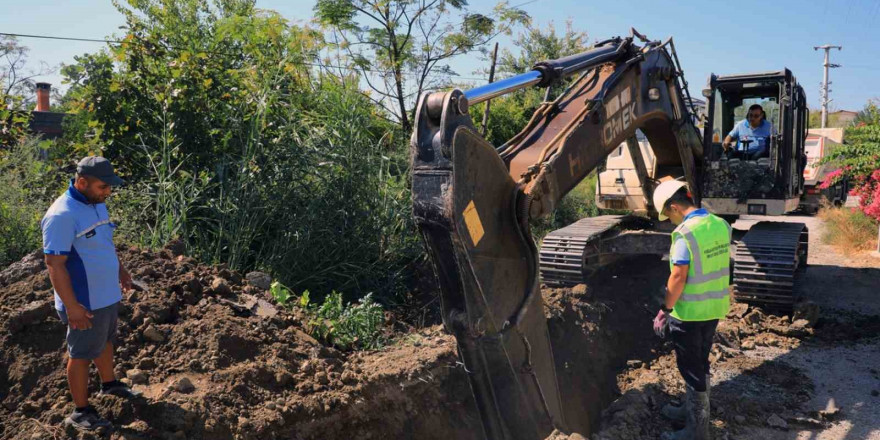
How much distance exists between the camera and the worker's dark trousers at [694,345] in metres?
4.48

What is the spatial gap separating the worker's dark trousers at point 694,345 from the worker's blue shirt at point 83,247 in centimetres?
350

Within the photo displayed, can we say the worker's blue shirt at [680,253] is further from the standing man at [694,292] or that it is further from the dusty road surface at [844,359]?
the dusty road surface at [844,359]

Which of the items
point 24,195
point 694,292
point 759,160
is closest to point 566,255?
point 759,160

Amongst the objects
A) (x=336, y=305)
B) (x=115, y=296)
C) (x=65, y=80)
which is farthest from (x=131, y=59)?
(x=115, y=296)

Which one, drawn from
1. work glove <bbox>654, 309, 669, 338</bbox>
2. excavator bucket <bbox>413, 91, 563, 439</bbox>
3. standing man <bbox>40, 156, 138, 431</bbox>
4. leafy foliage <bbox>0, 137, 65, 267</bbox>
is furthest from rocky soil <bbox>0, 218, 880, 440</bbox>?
leafy foliage <bbox>0, 137, 65, 267</bbox>

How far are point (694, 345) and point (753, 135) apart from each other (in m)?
4.40

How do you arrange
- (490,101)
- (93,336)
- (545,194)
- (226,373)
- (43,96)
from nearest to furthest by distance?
(93,336), (545,194), (226,373), (490,101), (43,96)

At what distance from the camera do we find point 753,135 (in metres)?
7.96

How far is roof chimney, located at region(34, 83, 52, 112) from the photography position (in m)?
26.4

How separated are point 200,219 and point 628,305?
4.37 meters

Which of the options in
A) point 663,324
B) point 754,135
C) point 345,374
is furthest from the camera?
point 754,135

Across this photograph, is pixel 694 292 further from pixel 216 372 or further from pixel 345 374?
pixel 216 372

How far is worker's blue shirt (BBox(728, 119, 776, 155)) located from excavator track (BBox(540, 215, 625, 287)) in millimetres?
2034

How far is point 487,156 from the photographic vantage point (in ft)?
11.1
